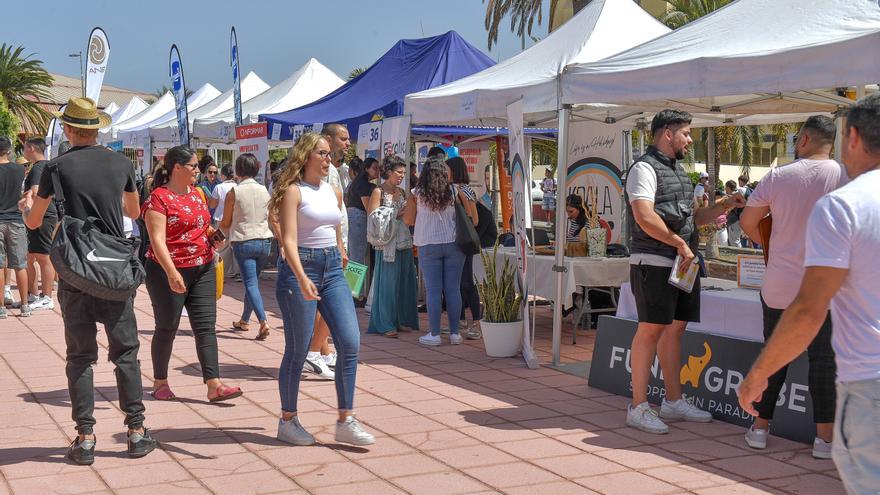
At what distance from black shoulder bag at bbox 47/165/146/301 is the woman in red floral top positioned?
899mm

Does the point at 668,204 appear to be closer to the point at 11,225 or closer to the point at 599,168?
the point at 599,168

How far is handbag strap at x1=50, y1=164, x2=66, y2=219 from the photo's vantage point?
15.7 feet

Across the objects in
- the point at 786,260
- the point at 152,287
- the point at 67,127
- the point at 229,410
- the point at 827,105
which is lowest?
the point at 229,410

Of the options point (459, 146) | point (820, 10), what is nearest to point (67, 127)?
point (820, 10)

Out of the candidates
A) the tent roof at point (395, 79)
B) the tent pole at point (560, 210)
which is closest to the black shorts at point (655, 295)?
the tent pole at point (560, 210)

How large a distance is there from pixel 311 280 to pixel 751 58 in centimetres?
289

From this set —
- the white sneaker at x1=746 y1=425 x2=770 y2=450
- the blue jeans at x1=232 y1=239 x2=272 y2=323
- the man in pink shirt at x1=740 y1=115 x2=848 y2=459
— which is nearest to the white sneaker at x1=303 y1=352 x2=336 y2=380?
the blue jeans at x1=232 y1=239 x2=272 y2=323

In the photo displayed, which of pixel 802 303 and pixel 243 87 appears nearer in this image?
pixel 802 303

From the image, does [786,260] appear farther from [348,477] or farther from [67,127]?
[67,127]

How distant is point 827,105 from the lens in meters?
7.85

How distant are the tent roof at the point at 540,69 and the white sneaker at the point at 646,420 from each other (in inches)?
102

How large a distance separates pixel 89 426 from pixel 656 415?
3.10 meters

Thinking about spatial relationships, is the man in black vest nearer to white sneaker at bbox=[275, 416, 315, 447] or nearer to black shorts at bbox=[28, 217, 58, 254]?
white sneaker at bbox=[275, 416, 315, 447]

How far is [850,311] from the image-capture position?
246 centimetres
